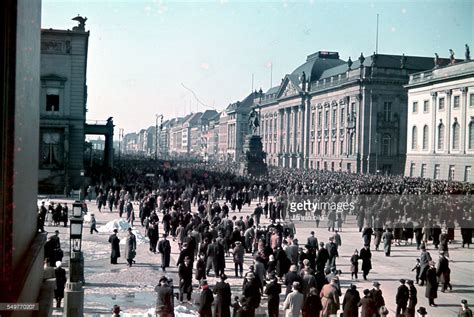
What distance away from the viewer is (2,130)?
4.79 meters

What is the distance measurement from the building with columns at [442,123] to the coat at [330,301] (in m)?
45.2

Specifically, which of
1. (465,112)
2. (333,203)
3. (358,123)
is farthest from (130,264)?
(358,123)

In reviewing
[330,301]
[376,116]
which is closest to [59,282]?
[330,301]

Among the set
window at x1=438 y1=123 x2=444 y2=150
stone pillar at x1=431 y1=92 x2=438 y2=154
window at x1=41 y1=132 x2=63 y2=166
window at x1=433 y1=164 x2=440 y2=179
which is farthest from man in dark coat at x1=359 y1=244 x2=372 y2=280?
stone pillar at x1=431 y1=92 x2=438 y2=154

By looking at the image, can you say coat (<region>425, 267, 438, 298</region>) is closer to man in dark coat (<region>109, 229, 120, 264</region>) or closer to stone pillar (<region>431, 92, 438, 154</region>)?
man in dark coat (<region>109, 229, 120, 264</region>)

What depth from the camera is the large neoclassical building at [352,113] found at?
77000 millimetres

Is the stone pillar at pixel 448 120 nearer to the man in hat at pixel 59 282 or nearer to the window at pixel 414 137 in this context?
the window at pixel 414 137

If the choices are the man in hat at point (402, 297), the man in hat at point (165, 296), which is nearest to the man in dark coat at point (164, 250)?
the man in hat at point (165, 296)

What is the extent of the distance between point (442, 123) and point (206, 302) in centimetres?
5270

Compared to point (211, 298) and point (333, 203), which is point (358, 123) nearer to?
point (333, 203)

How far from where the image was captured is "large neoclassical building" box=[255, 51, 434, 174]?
253ft

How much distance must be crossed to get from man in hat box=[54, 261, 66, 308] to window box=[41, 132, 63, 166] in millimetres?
33477

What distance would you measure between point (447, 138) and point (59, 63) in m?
37.7
